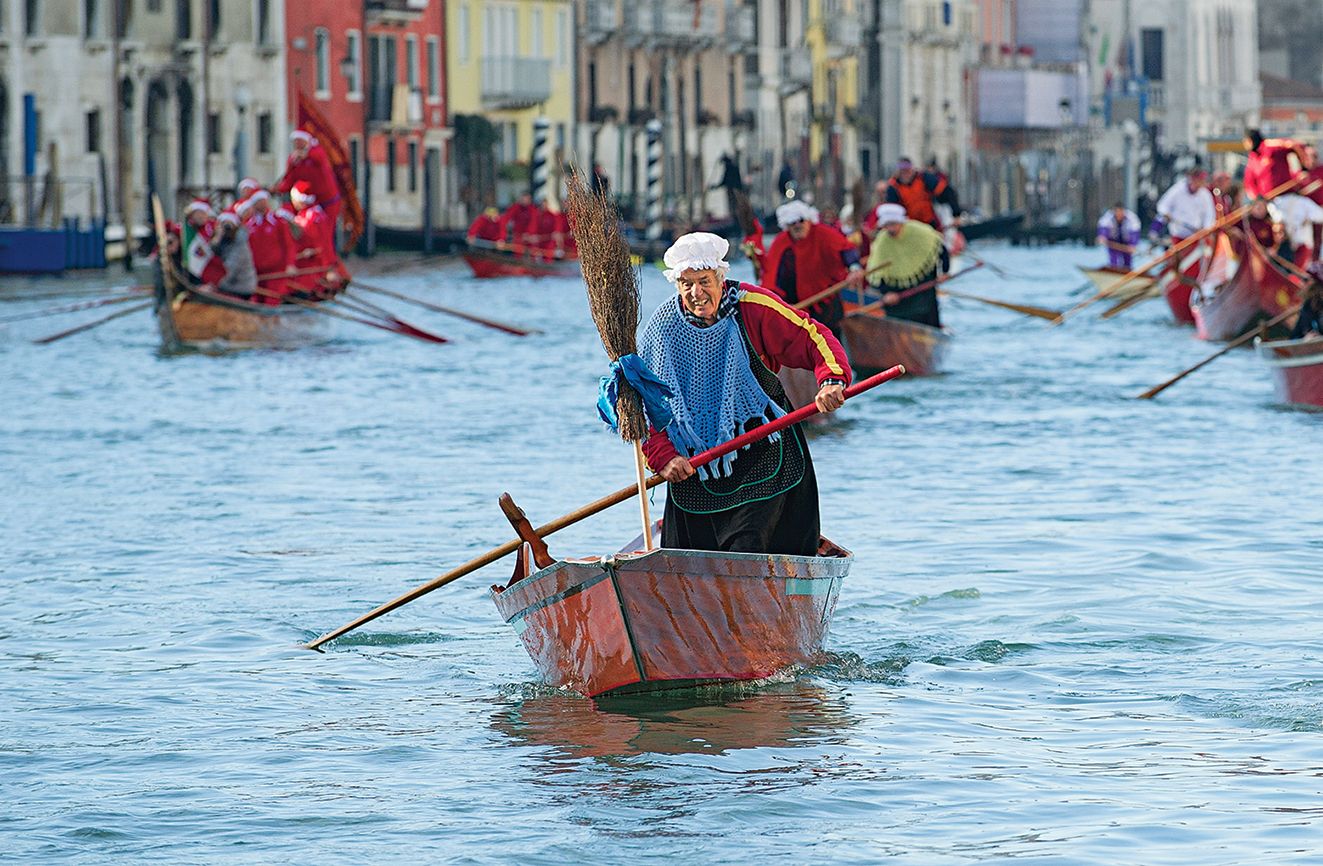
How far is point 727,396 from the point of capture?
777 cm

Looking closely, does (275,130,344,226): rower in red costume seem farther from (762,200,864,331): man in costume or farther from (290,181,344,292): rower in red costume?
(762,200,864,331): man in costume

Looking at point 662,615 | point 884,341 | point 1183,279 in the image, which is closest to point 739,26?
point 1183,279

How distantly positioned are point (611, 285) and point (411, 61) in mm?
43932

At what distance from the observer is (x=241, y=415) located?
17.6 m

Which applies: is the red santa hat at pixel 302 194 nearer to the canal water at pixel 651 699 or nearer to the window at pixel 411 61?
the canal water at pixel 651 699

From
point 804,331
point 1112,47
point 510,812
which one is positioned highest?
point 1112,47

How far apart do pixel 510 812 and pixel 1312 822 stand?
1.77 metres

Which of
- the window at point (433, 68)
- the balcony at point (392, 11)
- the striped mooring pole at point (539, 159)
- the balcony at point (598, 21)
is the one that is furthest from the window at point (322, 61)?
the balcony at point (598, 21)

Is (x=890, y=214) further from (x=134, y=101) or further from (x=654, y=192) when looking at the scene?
(x=654, y=192)

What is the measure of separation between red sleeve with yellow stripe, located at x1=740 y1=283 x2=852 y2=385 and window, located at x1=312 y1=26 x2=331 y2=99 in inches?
1602

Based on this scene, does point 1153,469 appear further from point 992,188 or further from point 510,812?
point 992,188

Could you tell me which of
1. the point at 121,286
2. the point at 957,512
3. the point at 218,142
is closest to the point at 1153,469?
the point at 957,512

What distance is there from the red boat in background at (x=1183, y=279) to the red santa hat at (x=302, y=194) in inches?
272

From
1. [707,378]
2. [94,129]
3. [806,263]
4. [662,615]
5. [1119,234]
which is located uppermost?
[94,129]
